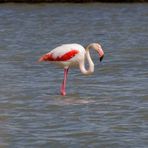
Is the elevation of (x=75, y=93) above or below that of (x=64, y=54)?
below

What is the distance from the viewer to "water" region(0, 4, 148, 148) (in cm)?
962

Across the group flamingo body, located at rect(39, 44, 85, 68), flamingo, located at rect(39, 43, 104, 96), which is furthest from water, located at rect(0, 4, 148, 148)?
flamingo body, located at rect(39, 44, 85, 68)

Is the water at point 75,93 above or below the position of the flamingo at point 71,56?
below

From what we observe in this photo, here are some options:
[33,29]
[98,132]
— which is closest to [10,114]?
[98,132]

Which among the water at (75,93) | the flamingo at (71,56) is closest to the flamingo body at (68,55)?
the flamingo at (71,56)

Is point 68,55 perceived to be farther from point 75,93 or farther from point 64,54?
point 75,93

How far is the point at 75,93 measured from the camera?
42.5 feet

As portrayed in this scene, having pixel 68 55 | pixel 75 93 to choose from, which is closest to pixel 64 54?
pixel 68 55

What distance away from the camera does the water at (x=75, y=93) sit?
9.62 meters

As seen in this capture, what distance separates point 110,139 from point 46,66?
696 centimetres

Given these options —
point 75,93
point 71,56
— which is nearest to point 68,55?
point 71,56

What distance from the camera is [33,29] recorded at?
25984mm

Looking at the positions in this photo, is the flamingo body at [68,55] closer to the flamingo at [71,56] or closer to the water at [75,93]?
the flamingo at [71,56]

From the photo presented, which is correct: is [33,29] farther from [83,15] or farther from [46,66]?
[46,66]
